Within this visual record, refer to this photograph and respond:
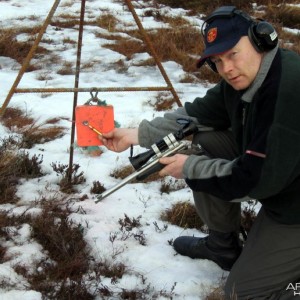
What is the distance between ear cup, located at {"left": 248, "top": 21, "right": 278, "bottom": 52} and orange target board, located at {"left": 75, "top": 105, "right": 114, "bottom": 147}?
1057 mm

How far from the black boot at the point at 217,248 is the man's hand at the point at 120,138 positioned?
2.35 feet

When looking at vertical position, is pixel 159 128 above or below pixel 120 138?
above

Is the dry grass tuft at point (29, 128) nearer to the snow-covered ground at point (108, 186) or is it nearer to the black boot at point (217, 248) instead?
the snow-covered ground at point (108, 186)

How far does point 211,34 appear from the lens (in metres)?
1.95

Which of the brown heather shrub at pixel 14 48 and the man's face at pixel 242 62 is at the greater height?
the man's face at pixel 242 62

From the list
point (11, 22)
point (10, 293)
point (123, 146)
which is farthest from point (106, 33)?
point (10, 293)

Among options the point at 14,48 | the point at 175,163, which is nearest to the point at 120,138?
the point at 175,163

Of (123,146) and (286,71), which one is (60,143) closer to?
(123,146)

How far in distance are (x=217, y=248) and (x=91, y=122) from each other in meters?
1.07

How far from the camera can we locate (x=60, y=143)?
4.17 metres

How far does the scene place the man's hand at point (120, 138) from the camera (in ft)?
8.64

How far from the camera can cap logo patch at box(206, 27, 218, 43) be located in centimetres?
193

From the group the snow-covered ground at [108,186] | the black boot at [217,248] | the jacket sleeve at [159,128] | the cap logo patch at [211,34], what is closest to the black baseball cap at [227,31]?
the cap logo patch at [211,34]

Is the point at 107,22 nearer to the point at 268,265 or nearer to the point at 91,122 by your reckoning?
the point at 91,122
